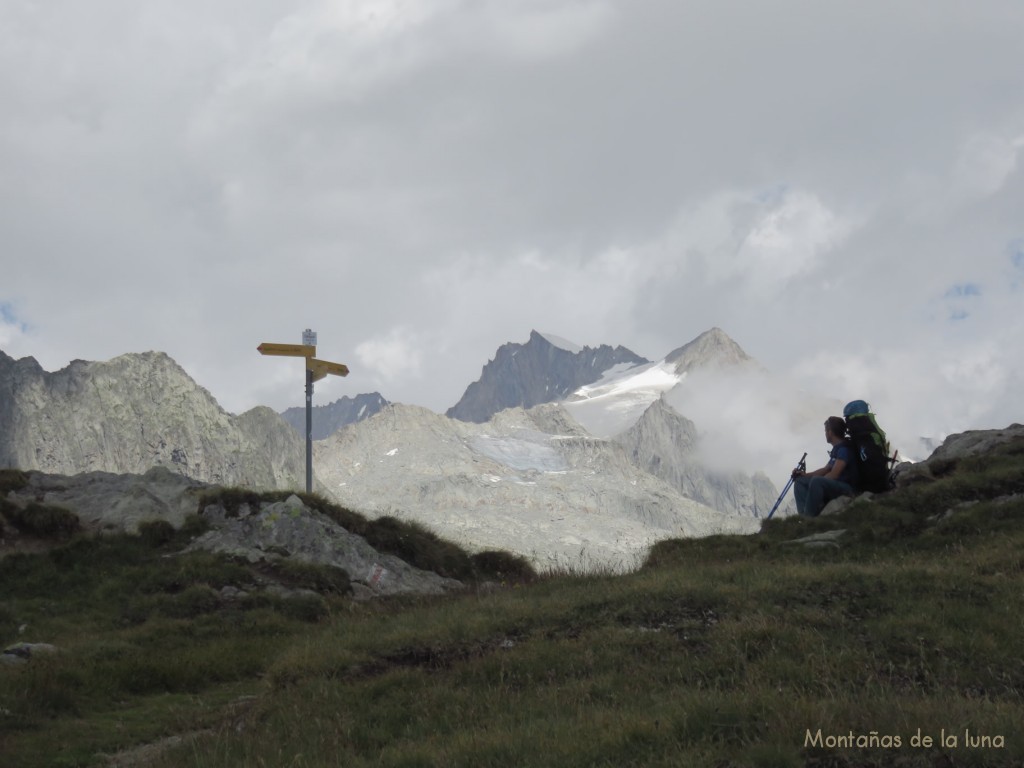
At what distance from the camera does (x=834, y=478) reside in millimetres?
20188

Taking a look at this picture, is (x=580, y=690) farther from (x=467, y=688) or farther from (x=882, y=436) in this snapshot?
(x=882, y=436)

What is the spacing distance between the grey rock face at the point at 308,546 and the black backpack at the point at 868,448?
10.4 m

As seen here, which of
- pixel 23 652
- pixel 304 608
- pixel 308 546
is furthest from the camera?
pixel 308 546

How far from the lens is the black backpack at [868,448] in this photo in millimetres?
19625

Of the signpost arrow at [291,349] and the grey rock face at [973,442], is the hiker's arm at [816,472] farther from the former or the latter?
the signpost arrow at [291,349]

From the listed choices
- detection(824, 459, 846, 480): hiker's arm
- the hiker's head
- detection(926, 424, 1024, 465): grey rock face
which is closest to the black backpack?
the hiker's head

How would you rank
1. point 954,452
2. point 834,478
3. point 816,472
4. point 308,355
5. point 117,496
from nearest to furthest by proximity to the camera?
point 834,478 < point 816,472 < point 954,452 < point 117,496 < point 308,355

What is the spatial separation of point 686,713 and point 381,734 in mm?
3133

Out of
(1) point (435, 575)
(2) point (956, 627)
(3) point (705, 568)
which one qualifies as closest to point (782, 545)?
(3) point (705, 568)

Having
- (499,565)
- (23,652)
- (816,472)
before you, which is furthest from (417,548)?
(23,652)

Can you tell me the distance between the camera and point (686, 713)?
295 inches

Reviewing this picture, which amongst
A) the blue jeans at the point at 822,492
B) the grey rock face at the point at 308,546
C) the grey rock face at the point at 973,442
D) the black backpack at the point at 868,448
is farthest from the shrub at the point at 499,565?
the grey rock face at the point at 973,442

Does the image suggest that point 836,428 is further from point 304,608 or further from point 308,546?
point 308,546

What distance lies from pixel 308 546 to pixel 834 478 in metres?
13.1
